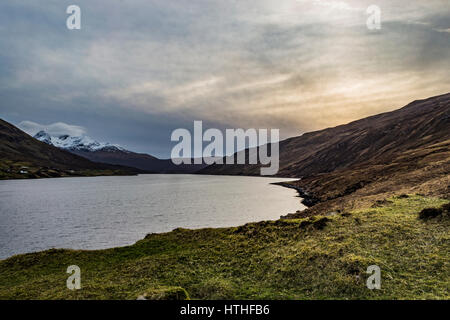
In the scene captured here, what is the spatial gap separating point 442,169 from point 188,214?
63296 mm

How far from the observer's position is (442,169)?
57031mm

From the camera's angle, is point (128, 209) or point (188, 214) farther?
point (128, 209)

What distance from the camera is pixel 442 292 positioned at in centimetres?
1544

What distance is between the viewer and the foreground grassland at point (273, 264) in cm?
1777

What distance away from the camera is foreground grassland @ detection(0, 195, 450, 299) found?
17766 mm

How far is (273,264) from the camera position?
2273 cm
